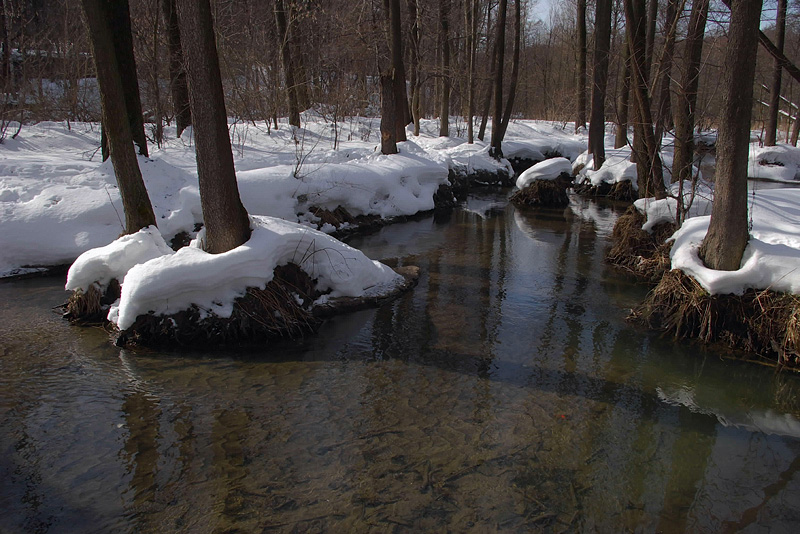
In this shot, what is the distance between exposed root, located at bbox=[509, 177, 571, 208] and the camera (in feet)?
57.0

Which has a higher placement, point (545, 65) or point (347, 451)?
point (545, 65)

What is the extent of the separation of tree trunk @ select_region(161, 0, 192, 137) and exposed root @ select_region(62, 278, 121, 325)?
27.5 feet

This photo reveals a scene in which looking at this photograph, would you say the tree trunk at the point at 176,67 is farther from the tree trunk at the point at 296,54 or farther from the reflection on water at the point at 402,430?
the reflection on water at the point at 402,430

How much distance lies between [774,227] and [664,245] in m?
2.13

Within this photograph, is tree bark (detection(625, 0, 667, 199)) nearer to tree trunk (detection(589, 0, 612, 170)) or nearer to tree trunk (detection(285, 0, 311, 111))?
tree trunk (detection(589, 0, 612, 170))

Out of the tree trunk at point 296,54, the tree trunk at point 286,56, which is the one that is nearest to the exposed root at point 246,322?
the tree trunk at point 296,54

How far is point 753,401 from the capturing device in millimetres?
5621

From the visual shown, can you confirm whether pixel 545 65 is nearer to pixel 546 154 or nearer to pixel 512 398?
pixel 546 154

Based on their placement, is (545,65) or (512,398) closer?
(512,398)

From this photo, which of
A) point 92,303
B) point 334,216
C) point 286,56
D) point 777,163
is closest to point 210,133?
point 92,303

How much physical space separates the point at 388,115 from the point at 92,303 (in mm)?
10576

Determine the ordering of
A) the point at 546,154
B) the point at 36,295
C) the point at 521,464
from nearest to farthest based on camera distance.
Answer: the point at 521,464, the point at 36,295, the point at 546,154

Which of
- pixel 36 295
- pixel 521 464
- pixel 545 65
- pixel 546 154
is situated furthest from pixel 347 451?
pixel 545 65

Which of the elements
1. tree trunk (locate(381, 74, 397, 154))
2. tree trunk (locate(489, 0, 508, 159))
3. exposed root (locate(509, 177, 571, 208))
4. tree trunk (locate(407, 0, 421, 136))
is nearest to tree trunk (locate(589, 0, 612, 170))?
exposed root (locate(509, 177, 571, 208))
